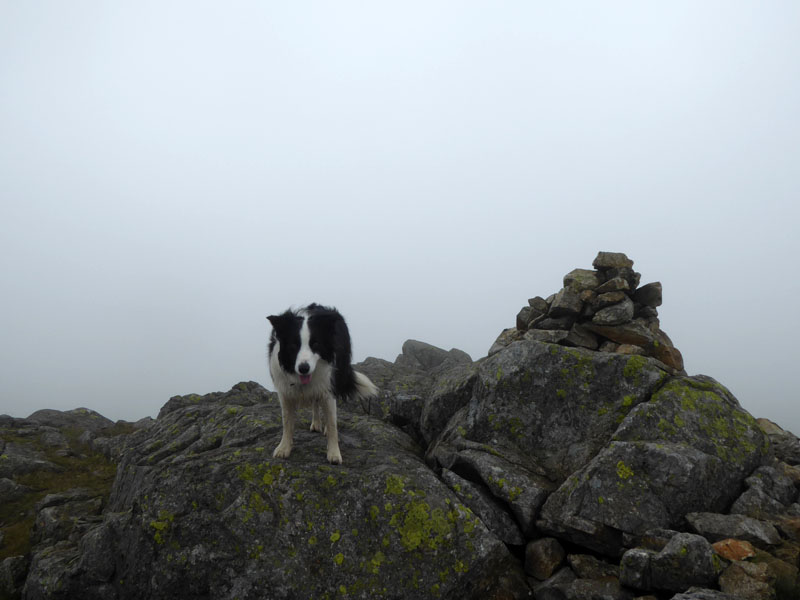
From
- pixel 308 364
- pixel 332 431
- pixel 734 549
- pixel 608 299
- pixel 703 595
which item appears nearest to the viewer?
pixel 703 595

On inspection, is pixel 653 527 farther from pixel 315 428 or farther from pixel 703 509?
pixel 315 428

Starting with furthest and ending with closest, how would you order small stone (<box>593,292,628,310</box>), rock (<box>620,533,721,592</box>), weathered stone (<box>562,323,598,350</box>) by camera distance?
1. small stone (<box>593,292,628,310</box>)
2. weathered stone (<box>562,323,598,350</box>)
3. rock (<box>620,533,721,592</box>)

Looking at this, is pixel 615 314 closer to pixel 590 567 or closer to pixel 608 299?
pixel 608 299

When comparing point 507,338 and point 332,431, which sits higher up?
point 507,338

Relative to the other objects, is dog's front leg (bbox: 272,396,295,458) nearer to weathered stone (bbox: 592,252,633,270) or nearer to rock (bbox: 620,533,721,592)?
rock (bbox: 620,533,721,592)

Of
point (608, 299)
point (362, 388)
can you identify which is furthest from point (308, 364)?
point (608, 299)

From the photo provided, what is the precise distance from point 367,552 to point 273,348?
15.8 feet

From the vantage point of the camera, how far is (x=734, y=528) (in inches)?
313

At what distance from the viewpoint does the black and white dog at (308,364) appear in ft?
28.9

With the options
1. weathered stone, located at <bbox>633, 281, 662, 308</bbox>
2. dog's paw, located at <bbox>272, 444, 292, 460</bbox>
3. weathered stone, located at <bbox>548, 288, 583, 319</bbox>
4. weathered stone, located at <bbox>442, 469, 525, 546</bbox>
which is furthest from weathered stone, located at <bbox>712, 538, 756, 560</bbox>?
weathered stone, located at <bbox>633, 281, 662, 308</bbox>

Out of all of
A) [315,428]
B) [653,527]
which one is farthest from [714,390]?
[315,428]

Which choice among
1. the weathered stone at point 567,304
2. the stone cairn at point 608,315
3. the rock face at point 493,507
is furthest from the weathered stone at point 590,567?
the weathered stone at point 567,304

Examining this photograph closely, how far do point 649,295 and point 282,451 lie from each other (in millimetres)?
13551

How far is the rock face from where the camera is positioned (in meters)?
7.70
